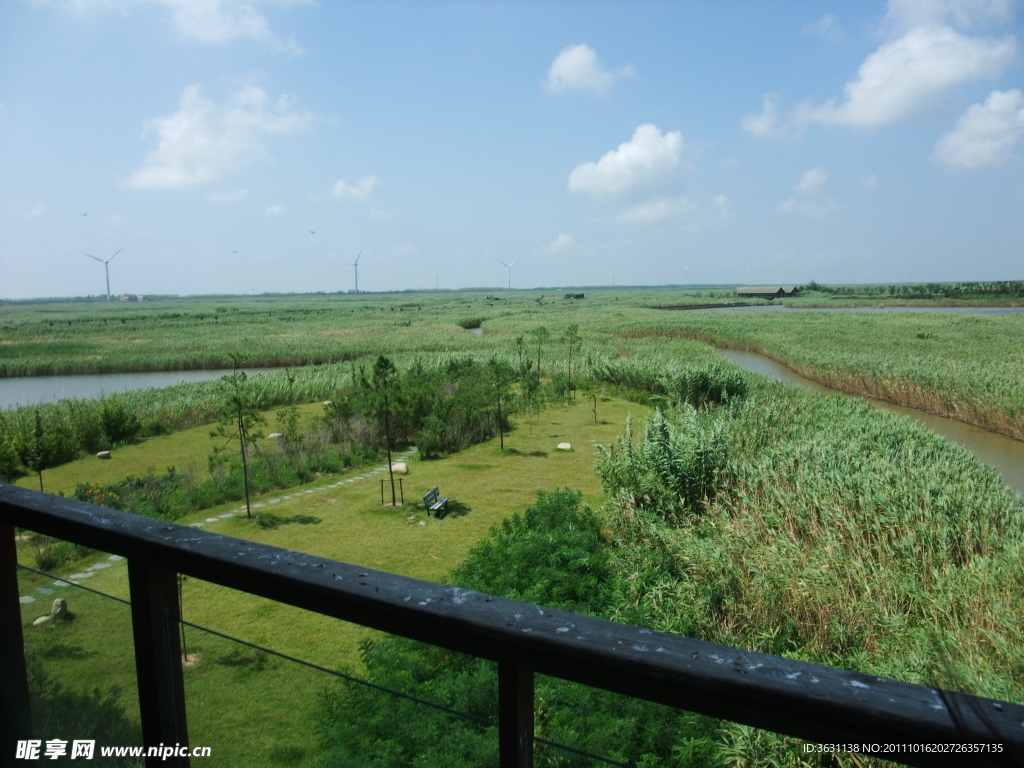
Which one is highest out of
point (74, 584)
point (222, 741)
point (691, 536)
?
point (74, 584)

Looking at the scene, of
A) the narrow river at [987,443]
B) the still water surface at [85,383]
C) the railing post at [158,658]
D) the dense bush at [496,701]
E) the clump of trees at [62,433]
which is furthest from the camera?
the still water surface at [85,383]

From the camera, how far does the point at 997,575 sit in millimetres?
5816

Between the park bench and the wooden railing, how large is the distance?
27.5 ft

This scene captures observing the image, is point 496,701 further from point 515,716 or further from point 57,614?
point 57,614

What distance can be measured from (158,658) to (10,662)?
0.64 metres

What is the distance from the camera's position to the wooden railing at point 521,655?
2.52 feet

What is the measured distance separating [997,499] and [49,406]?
1963 centimetres

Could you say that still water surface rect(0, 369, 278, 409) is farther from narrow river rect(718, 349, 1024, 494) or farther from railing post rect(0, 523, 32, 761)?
railing post rect(0, 523, 32, 761)

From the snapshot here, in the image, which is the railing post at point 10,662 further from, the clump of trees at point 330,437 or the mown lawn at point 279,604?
the clump of trees at point 330,437

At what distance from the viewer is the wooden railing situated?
0.77 metres

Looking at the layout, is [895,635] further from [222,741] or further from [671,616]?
[222,741]

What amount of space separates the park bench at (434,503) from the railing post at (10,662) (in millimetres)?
8107

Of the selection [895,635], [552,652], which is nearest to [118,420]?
[895,635]

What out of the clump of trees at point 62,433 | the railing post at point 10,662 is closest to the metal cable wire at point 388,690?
the railing post at point 10,662
